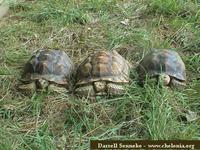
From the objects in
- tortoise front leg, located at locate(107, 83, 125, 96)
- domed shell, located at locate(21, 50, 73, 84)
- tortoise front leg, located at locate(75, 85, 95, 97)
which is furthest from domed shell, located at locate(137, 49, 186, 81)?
domed shell, located at locate(21, 50, 73, 84)

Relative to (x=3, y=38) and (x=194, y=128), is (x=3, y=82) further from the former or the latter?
(x=194, y=128)

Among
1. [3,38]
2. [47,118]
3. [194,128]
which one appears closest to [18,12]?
[3,38]

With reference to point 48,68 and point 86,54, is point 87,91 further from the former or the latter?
point 86,54

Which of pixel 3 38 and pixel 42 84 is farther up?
pixel 3 38

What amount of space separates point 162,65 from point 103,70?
548 millimetres

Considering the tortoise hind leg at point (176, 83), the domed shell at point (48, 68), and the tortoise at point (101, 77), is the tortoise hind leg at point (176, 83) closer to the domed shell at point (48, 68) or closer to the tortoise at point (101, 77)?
the tortoise at point (101, 77)

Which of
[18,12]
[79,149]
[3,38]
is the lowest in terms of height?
[79,149]

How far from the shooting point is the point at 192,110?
12.2 feet

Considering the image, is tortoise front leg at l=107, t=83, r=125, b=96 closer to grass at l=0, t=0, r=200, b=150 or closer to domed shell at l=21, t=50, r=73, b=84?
grass at l=0, t=0, r=200, b=150

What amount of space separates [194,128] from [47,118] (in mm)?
1210

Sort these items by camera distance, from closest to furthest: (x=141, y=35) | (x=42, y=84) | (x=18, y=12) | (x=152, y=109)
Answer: (x=152, y=109), (x=42, y=84), (x=141, y=35), (x=18, y=12)

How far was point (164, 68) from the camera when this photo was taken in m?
3.93

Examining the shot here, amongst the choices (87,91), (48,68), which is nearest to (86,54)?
(48,68)

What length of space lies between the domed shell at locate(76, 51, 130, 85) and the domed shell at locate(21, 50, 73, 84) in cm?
14
